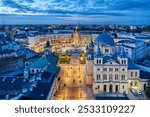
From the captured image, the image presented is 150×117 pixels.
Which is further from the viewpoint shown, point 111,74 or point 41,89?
point 111,74

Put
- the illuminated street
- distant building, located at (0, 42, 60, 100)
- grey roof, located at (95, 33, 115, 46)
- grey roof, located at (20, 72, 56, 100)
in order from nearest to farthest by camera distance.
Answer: grey roof, located at (20, 72, 56, 100)
distant building, located at (0, 42, 60, 100)
the illuminated street
grey roof, located at (95, 33, 115, 46)

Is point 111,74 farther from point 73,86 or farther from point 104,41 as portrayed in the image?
point 104,41

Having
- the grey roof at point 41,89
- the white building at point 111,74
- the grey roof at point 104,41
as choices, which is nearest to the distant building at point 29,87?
the grey roof at point 41,89

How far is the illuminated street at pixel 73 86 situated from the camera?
7653mm

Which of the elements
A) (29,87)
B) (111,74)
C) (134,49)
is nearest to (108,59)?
(111,74)

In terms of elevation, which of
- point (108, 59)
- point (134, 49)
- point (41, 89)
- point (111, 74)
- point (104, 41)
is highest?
point (104, 41)

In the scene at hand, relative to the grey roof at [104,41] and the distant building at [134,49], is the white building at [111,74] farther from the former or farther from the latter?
the distant building at [134,49]

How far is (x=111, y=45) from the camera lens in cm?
953

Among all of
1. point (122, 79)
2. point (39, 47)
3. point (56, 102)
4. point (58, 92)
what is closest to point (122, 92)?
point (122, 79)

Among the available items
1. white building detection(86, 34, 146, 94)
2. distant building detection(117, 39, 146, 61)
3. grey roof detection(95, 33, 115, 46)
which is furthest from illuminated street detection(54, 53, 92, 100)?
distant building detection(117, 39, 146, 61)

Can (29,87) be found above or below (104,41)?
below

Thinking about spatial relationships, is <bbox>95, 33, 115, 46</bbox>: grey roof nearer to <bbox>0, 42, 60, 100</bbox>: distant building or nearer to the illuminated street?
the illuminated street

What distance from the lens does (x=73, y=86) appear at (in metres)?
8.84

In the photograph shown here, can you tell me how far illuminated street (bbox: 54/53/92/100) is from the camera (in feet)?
25.1
